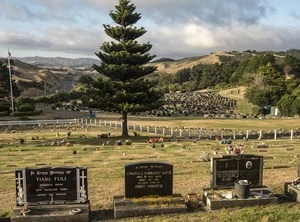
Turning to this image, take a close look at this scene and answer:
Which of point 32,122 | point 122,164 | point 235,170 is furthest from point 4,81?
point 235,170

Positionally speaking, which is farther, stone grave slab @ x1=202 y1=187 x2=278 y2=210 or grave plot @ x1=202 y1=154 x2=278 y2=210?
grave plot @ x1=202 y1=154 x2=278 y2=210

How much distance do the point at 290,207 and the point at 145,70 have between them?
86.7ft

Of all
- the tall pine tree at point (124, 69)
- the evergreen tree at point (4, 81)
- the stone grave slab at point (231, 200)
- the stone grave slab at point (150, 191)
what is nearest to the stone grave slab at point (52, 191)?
the stone grave slab at point (150, 191)

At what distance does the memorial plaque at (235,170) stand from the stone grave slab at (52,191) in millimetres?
5055

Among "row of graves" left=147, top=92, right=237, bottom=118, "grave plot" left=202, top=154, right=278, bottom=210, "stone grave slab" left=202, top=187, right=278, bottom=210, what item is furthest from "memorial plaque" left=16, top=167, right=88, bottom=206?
"row of graves" left=147, top=92, right=237, bottom=118

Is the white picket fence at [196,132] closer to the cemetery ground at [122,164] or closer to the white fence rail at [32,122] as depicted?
the white fence rail at [32,122]

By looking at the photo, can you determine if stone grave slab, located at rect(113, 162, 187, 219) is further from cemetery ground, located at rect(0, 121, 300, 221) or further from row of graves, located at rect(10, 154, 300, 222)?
cemetery ground, located at rect(0, 121, 300, 221)

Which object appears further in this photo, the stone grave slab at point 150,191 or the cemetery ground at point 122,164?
the stone grave slab at point 150,191

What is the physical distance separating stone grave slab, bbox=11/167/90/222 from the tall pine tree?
23.7m

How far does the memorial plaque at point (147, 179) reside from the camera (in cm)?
1295

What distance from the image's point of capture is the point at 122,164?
22.5 m

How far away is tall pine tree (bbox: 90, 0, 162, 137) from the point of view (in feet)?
120

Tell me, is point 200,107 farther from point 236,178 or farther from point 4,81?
point 236,178

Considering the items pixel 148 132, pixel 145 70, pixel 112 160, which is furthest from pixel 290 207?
pixel 148 132
